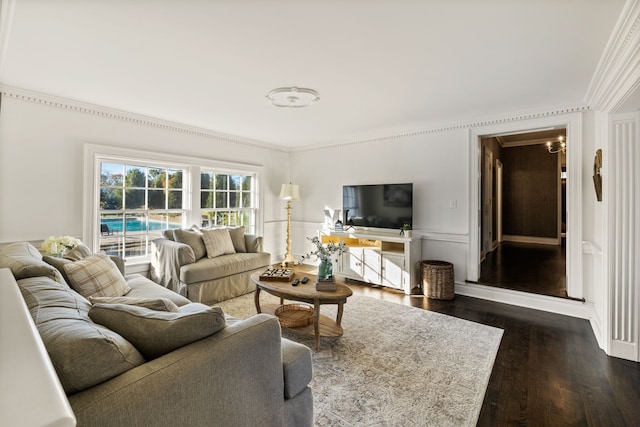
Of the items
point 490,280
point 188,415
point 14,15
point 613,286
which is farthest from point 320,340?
point 14,15

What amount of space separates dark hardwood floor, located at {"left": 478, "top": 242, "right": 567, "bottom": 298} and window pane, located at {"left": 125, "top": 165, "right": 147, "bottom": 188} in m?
4.90

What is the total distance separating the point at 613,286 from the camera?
2518 millimetres

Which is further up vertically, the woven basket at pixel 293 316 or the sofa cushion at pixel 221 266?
the sofa cushion at pixel 221 266

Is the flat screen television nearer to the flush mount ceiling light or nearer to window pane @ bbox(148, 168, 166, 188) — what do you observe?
the flush mount ceiling light

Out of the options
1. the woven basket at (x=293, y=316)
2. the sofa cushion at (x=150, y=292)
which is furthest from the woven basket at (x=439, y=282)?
the sofa cushion at (x=150, y=292)

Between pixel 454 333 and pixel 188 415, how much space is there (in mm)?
2607

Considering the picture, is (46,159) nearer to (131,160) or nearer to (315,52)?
(131,160)

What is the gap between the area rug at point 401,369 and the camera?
71.4 inches

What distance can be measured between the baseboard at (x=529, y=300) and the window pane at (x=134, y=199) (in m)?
4.55

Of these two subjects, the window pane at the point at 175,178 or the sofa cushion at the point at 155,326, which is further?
the window pane at the point at 175,178

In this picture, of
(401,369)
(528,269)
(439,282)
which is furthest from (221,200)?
(528,269)

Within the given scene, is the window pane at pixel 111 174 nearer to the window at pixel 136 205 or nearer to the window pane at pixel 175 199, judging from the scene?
the window at pixel 136 205

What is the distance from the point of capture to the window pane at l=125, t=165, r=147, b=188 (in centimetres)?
402

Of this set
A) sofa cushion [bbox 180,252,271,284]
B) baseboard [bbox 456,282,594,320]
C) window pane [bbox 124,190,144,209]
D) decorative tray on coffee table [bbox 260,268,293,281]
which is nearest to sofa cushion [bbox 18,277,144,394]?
decorative tray on coffee table [bbox 260,268,293,281]
